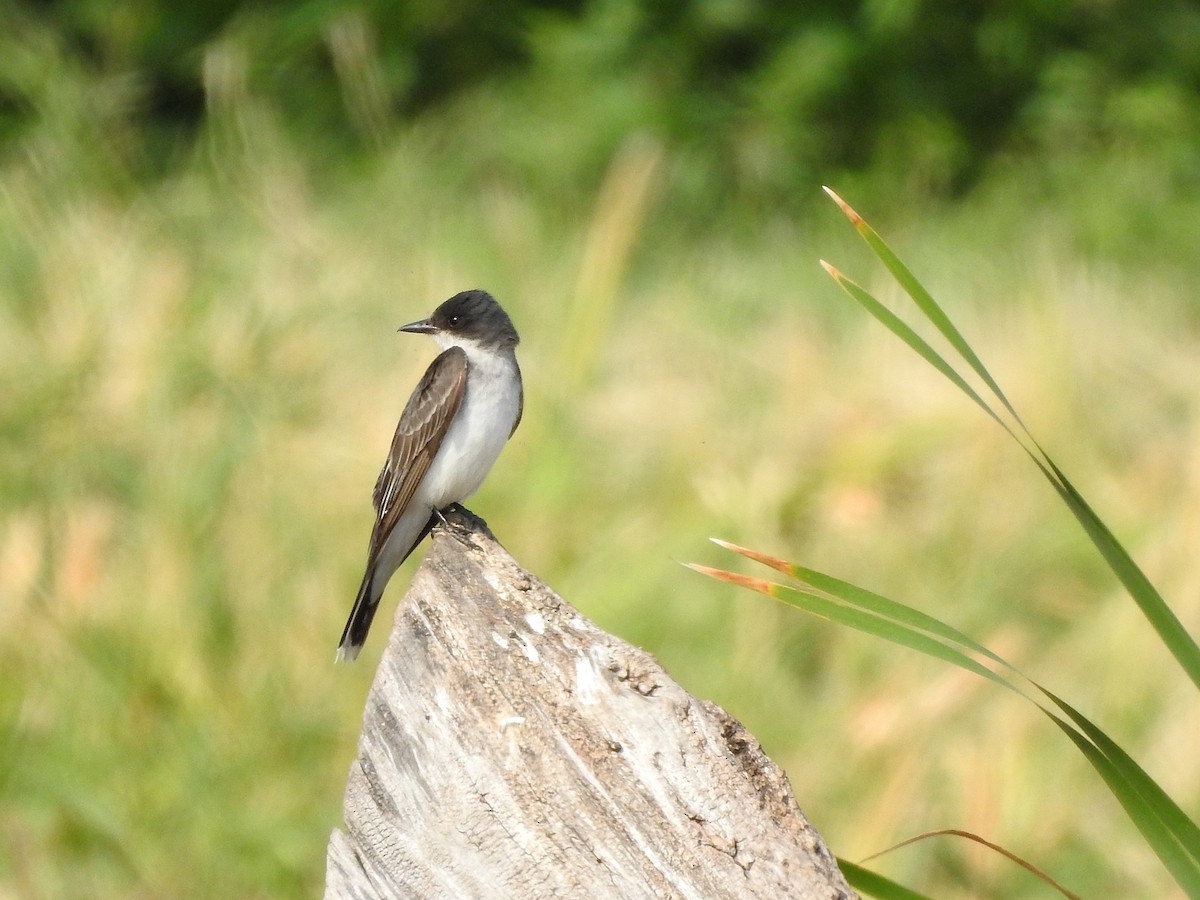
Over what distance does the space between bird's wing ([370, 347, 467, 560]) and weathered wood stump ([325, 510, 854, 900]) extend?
1.97 m

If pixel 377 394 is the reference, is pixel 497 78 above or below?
above

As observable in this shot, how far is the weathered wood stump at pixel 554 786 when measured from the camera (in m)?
2.13

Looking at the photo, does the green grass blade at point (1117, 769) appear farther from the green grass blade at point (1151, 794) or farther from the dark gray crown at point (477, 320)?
the dark gray crown at point (477, 320)

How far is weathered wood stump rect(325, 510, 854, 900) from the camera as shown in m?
2.13

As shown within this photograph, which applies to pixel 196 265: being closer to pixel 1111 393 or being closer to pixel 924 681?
pixel 924 681

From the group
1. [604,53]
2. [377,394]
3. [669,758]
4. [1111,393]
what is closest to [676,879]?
[669,758]

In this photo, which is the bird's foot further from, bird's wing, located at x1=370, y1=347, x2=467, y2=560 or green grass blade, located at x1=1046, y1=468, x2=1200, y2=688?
green grass blade, located at x1=1046, y1=468, x2=1200, y2=688

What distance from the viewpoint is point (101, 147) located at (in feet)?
25.7

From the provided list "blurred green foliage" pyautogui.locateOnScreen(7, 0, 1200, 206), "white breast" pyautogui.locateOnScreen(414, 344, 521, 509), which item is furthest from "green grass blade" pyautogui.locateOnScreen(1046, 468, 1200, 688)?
"blurred green foliage" pyautogui.locateOnScreen(7, 0, 1200, 206)

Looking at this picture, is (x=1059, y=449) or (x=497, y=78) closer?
(x=1059, y=449)

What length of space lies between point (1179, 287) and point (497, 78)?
5887 mm

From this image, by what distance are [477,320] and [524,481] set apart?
6.31 feet

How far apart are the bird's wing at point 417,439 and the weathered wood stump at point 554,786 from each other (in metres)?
1.97

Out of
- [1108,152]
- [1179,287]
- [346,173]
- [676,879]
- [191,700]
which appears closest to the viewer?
[676,879]
